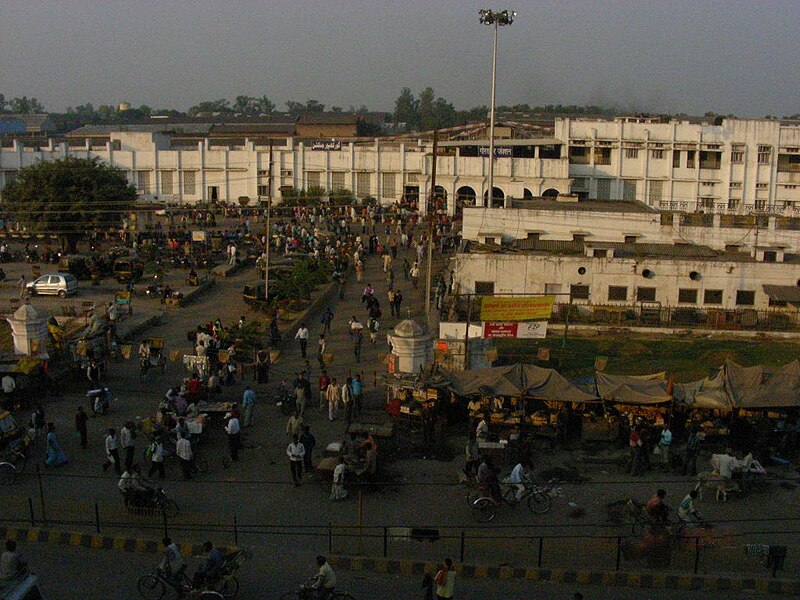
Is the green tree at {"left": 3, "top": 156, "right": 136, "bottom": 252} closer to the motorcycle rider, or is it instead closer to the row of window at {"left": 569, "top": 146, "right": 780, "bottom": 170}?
the row of window at {"left": 569, "top": 146, "right": 780, "bottom": 170}

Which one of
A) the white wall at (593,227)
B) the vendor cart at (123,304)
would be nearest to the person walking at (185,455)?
the vendor cart at (123,304)

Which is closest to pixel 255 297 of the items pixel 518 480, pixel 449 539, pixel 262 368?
pixel 262 368

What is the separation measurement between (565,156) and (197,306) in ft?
103

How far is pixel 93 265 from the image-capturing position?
114ft

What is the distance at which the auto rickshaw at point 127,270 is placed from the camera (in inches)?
1345

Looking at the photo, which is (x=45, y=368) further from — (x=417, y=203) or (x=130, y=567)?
(x=417, y=203)

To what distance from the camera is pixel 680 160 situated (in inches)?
2190

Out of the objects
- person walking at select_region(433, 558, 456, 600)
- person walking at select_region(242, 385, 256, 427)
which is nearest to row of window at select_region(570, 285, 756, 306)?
person walking at select_region(242, 385, 256, 427)

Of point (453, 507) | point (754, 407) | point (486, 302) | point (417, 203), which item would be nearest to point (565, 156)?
point (417, 203)

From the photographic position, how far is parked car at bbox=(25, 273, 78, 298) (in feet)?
103

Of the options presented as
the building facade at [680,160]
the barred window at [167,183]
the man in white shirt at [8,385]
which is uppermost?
the building facade at [680,160]

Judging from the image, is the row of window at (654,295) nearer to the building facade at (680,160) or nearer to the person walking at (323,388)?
the person walking at (323,388)

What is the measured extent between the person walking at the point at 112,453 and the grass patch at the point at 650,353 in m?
11.8

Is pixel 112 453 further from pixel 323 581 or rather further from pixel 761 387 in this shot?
pixel 761 387
